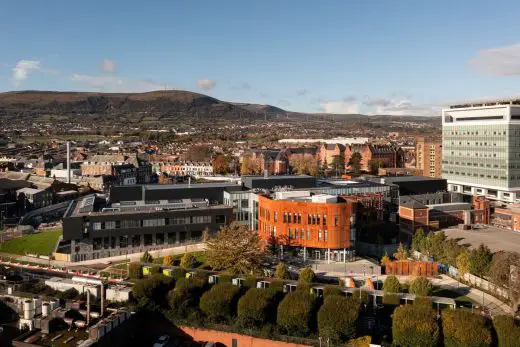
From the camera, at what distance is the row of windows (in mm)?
51344

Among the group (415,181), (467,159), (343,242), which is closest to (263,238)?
(343,242)

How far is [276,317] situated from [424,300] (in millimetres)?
9278

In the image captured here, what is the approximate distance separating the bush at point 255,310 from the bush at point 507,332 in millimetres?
12871

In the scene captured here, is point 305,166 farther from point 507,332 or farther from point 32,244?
point 507,332

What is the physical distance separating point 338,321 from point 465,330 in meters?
6.85

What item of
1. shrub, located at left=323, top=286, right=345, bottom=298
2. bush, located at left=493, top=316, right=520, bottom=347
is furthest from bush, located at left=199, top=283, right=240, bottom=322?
bush, located at left=493, top=316, right=520, bottom=347

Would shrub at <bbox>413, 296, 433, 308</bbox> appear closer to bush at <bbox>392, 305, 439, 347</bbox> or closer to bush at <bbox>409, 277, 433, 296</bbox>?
bush at <bbox>392, 305, 439, 347</bbox>

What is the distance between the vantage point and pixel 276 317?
103 ft

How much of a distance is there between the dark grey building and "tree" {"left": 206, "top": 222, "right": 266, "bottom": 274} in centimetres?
1272

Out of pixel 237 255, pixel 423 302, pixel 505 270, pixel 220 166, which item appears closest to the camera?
pixel 423 302

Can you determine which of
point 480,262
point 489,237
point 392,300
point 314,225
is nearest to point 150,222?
point 314,225

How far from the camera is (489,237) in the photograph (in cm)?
5275

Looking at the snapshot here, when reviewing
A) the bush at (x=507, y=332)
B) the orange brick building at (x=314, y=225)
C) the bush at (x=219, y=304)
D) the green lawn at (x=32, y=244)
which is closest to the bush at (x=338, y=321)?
the bush at (x=219, y=304)

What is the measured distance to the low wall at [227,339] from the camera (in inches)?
1196
